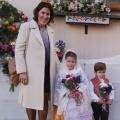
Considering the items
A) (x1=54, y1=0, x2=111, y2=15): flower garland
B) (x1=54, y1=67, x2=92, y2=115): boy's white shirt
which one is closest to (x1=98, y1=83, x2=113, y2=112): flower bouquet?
(x1=54, y1=67, x2=92, y2=115): boy's white shirt

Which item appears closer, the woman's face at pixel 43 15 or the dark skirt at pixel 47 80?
the woman's face at pixel 43 15

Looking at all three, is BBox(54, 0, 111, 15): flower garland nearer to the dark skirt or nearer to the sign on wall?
the sign on wall

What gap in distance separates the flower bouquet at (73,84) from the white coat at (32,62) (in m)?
0.18

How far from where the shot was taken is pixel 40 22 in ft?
11.2

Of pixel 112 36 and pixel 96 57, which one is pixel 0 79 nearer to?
pixel 96 57

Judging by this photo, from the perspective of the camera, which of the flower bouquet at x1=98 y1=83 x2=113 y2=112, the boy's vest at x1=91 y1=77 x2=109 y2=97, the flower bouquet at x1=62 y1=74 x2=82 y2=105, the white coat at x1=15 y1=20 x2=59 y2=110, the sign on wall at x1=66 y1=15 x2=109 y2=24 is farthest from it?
the sign on wall at x1=66 y1=15 x2=109 y2=24

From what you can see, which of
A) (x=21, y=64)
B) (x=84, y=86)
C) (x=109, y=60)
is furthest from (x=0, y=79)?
(x=109, y=60)

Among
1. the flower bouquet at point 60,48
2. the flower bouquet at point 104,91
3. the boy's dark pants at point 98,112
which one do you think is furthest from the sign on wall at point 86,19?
the boy's dark pants at point 98,112

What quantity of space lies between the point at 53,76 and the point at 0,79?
924 mm

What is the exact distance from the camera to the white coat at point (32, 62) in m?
3.34

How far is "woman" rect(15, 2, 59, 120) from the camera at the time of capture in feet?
11.0

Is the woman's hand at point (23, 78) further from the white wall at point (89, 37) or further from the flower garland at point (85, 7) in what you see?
the flower garland at point (85, 7)

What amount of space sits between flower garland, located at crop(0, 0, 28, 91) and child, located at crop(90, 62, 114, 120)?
111cm

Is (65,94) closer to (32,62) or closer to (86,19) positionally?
(32,62)
